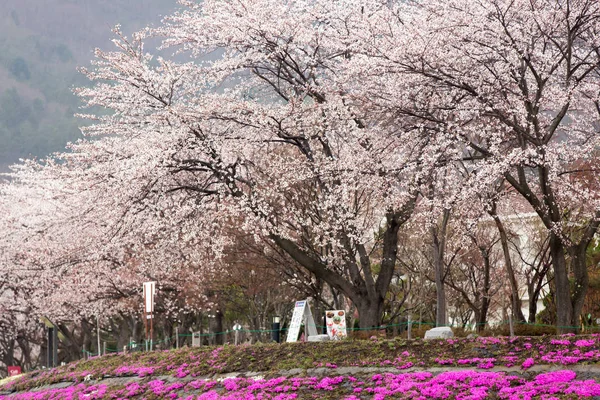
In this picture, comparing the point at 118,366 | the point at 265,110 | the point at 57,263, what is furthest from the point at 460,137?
the point at 57,263

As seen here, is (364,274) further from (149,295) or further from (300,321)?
(149,295)

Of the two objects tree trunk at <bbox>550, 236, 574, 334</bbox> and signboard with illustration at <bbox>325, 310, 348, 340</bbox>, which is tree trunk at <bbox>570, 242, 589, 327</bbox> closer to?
tree trunk at <bbox>550, 236, 574, 334</bbox>

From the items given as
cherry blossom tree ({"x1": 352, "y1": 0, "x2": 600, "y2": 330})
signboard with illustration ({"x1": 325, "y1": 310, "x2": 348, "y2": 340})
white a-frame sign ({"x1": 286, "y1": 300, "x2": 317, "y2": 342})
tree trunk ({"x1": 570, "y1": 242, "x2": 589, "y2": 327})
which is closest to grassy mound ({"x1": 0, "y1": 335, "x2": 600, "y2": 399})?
white a-frame sign ({"x1": 286, "y1": 300, "x2": 317, "y2": 342})

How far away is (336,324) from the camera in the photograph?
19.2m

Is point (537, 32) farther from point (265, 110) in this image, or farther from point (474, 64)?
point (265, 110)

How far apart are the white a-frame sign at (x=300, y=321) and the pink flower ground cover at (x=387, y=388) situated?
385 cm

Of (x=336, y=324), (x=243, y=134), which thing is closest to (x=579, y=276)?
(x=336, y=324)

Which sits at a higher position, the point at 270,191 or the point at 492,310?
the point at 270,191

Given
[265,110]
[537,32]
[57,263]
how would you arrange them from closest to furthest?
[537,32], [265,110], [57,263]

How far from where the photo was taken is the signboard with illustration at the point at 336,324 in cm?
1905

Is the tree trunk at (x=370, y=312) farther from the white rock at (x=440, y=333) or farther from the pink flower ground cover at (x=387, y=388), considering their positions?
the pink flower ground cover at (x=387, y=388)

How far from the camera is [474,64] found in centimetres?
1650

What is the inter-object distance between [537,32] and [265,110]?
7726mm

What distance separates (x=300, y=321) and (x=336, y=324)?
3.05 feet
